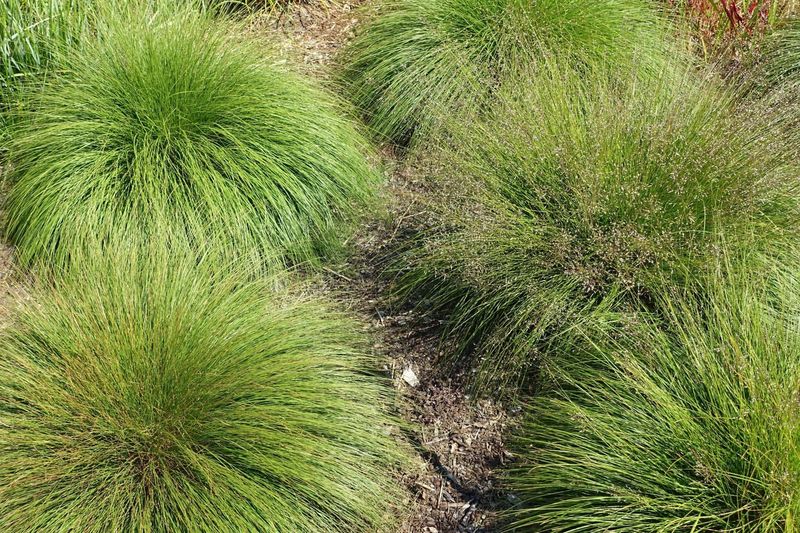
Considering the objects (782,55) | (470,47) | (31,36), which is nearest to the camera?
(31,36)

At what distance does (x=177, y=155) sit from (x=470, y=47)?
1960 millimetres

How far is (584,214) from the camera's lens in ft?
12.2

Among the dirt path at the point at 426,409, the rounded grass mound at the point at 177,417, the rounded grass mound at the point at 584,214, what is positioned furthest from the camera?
the rounded grass mound at the point at 584,214

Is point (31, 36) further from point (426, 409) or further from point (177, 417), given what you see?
point (426, 409)

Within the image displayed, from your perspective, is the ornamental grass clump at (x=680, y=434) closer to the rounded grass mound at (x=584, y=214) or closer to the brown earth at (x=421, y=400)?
the brown earth at (x=421, y=400)

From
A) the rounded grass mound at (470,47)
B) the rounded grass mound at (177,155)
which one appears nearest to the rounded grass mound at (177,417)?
the rounded grass mound at (177,155)

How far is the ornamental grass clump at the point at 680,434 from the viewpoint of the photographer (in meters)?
2.74

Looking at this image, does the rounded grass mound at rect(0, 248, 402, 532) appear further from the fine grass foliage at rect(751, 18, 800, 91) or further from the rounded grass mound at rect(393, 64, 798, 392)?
the fine grass foliage at rect(751, 18, 800, 91)

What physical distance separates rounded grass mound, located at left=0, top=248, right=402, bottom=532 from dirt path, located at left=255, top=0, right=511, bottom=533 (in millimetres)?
193

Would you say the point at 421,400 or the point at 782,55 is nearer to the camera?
the point at 421,400

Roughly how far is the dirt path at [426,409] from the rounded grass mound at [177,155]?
9.2 inches

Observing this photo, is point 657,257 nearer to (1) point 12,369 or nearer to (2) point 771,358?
(2) point 771,358

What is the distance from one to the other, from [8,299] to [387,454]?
1.91 metres

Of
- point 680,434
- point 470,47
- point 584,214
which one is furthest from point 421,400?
point 470,47
